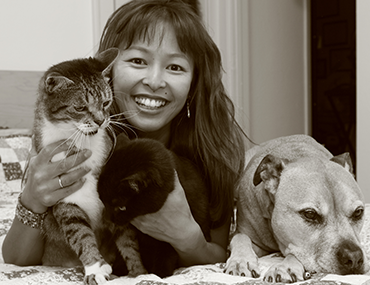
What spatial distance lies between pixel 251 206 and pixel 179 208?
445 mm

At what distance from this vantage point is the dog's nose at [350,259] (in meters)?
1.25

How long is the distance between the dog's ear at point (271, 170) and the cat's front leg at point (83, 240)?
62 centimetres

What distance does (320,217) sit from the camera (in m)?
1.35

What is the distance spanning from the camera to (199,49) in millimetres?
1688

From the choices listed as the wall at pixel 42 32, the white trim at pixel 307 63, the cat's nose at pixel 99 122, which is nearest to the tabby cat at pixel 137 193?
the cat's nose at pixel 99 122

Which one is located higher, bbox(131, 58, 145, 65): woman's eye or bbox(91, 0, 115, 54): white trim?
bbox(91, 0, 115, 54): white trim

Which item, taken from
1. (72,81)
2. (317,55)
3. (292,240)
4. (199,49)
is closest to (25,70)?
(199,49)

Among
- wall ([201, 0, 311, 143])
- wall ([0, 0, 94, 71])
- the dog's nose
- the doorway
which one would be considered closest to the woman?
the dog's nose

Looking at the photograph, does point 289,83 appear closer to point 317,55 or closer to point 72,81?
point 317,55

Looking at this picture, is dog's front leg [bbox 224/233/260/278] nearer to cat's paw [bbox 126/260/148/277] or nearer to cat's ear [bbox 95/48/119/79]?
cat's paw [bbox 126/260/148/277]

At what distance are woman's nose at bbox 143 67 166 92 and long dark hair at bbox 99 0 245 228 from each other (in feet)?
0.40

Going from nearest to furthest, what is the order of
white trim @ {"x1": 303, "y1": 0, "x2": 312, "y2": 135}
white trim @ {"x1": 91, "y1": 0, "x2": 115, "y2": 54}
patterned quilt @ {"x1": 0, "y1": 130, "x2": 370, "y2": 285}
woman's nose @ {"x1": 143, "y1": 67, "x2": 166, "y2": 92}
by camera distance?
patterned quilt @ {"x1": 0, "y1": 130, "x2": 370, "y2": 285}, woman's nose @ {"x1": 143, "y1": 67, "x2": 166, "y2": 92}, white trim @ {"x1": 91, "y1": 0, "x2": 115, "y2": 54}, white trim @ {"x1": 303, "y1": 0, "x2": 312, "y2": 135}

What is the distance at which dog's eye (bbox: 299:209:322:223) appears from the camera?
1.35 metres

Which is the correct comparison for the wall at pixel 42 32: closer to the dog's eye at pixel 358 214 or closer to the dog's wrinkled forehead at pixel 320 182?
the dog's wrinkled forehead at pixel 320 182
